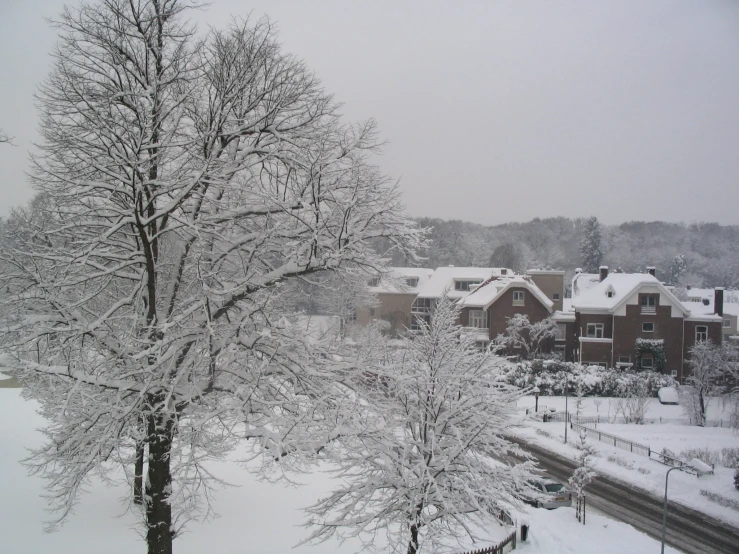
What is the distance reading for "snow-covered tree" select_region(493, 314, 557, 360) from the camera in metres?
36.2

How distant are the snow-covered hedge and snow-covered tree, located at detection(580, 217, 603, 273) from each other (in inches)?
1996

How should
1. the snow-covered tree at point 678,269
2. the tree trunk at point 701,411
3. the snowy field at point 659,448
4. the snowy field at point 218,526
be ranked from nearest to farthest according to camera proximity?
the snowy field at point 218,526 < the snowy field at point 659,448 < the tree trunk at point 701,411 < the snow-covered tree at point 678,269

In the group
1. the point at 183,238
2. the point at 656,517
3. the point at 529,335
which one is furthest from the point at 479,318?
the point at 183,238

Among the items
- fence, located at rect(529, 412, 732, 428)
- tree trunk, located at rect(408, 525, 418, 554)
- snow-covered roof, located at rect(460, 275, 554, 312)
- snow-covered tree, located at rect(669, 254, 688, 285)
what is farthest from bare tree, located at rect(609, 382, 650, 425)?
snow-covered tree, located at rect(669, 254, 688, 285)

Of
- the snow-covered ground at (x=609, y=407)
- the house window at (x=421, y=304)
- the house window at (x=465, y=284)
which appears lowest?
the snow-covered ground at (x=609, y=407)

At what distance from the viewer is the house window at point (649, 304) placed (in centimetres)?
3459

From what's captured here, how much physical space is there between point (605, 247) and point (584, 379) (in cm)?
6421

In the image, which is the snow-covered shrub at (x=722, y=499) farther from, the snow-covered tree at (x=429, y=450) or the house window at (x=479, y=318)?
the house window at (x=479, y=318)

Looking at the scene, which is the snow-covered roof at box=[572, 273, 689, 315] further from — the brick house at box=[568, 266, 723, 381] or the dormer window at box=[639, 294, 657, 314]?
the dormer window at box=[639, 294, 657, 314]

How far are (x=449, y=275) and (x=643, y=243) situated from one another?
67248mm

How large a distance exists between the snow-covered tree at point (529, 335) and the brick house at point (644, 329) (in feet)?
7.47

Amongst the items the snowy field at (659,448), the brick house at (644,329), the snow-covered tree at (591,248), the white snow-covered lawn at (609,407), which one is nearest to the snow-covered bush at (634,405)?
the white snow-covered lawn at (609,407)

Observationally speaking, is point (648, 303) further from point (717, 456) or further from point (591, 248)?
point (591, 248)

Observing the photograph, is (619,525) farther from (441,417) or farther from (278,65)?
(278,65)
